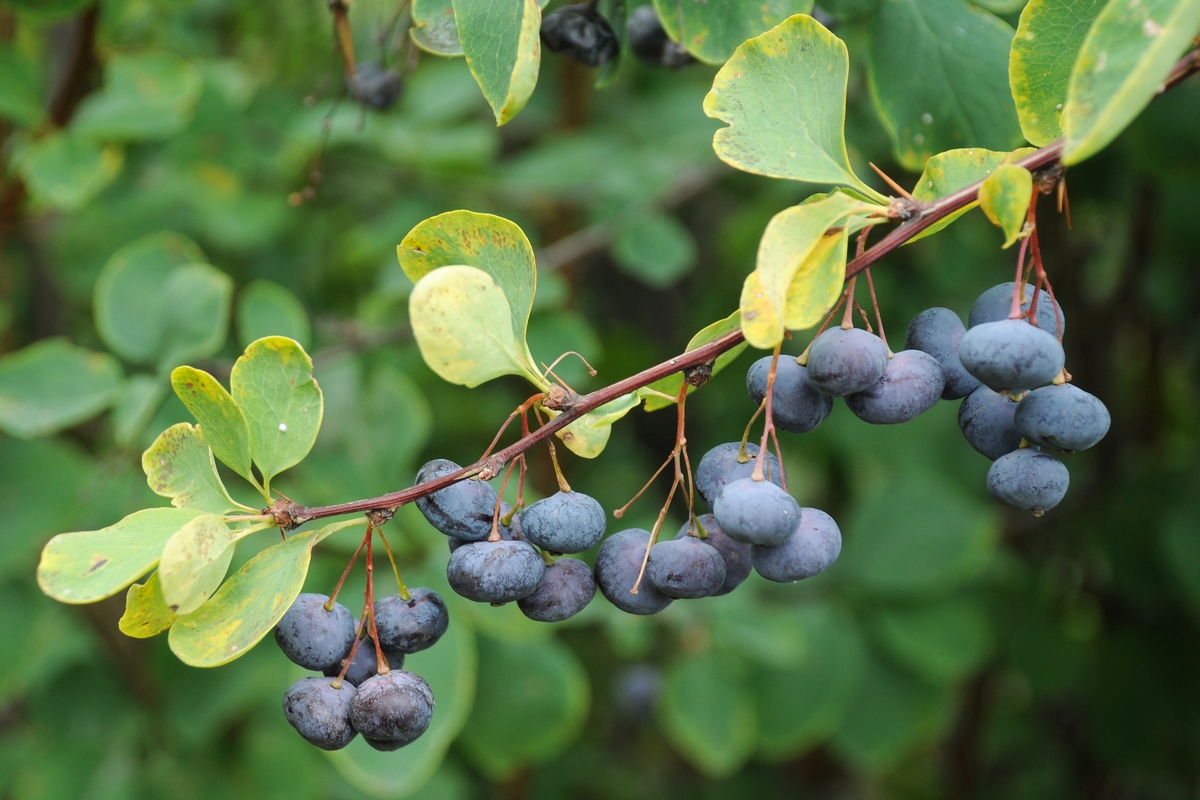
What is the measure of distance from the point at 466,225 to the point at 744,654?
195cm

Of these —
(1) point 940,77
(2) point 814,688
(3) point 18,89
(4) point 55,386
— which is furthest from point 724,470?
(2) point 814,688

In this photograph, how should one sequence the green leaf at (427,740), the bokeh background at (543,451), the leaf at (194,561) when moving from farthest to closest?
1. the bokeh background at (543,451)
2. the green leaf at (427,740)
3. the leaf at (194,561)

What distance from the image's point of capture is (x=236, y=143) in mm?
2031

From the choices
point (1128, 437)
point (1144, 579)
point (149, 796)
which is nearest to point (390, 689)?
point (149, 796)

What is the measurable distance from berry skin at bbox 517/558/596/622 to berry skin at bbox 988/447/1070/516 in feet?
1.08

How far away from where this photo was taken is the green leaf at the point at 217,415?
694 millimetres

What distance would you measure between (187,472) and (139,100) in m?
1.13

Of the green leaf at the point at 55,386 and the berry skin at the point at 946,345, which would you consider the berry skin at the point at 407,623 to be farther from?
the green leaf at the point at 55,386

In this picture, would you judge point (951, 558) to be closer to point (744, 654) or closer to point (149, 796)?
point (744, 654)

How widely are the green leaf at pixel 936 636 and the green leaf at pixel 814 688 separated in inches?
3.5

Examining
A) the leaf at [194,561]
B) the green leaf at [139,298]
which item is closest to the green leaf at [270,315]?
the green leaf at [139,298]

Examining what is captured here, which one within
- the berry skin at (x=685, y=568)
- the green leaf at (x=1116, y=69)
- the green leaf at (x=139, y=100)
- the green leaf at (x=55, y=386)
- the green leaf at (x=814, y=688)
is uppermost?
the green leaf at (x=1116, y=69)

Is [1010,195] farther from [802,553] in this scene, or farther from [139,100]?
[139,100]

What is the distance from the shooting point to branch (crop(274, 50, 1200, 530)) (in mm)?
658
